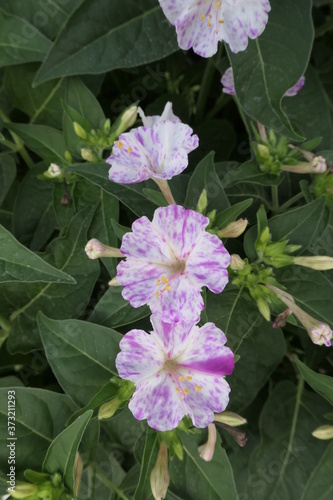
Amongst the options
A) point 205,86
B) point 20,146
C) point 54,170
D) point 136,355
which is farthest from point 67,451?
point 205,86

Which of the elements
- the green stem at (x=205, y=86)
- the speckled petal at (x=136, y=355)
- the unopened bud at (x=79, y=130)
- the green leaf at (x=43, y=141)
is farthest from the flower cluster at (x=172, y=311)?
the green stem at (x=205, y=86)

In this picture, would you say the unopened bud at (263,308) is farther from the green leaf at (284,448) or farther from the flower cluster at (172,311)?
the green leaf at (284,448)

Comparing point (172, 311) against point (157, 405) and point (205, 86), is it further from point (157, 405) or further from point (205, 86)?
point (205, 86)

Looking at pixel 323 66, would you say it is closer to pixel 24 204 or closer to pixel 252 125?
pixel 252 125

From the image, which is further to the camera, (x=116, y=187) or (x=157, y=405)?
(x=116, y=187)

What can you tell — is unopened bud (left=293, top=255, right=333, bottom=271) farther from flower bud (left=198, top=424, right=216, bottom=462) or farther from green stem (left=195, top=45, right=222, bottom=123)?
green stem (left=195, top=45, right=222, bottom=123)
